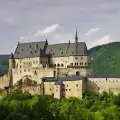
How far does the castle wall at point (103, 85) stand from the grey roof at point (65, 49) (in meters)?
9.97

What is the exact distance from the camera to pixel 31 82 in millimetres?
93312

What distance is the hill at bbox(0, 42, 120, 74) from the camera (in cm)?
A: 16425

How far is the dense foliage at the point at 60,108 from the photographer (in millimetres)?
60500

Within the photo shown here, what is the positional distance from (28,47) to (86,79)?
2269 centimetres

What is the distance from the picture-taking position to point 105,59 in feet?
591

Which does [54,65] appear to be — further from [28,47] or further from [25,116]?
[25,116]

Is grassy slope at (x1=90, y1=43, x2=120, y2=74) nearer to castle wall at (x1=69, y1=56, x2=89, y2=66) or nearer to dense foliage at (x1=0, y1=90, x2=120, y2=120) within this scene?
castle wall at (x1=69, y1=56, x2=89, y2=66)

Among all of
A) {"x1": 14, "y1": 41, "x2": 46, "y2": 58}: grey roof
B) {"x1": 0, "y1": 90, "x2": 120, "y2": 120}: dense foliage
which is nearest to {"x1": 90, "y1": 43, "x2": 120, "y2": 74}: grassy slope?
{"x1": 14, "y1": 41, "x2": 46, "y2": 58}: grey roof

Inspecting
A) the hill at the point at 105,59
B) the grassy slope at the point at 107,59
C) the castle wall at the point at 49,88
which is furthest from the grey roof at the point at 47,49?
the grassy slope at the point at 107,59

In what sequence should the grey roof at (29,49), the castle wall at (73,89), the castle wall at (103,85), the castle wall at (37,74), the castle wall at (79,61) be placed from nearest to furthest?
1. the castle wall at (73,89)
2. the castle wall at (103,85)
3. the castle wall at (79,61)
4. the castle wall at (37,74)
5. the grey roof at (29,49)

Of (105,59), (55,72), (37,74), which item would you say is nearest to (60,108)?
(55,72)

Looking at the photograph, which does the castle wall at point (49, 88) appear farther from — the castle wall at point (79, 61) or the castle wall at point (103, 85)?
the castle wall at point (79, 61)

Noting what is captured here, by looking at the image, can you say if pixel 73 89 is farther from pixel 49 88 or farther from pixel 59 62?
pixel 59 62

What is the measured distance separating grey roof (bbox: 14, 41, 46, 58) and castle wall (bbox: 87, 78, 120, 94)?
1838cm
